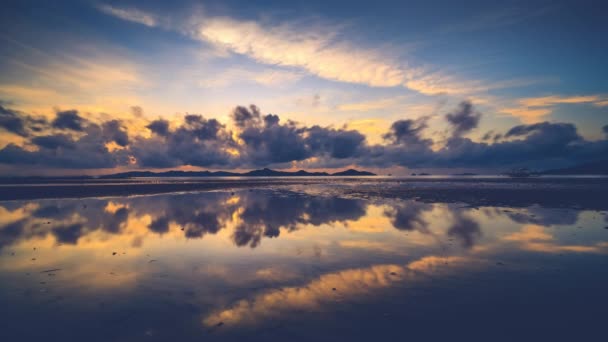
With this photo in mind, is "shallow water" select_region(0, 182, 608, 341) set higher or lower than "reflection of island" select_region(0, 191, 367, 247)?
higher

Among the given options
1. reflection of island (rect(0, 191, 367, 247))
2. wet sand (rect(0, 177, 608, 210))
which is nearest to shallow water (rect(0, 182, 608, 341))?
reflection of island (rect(0, 191, 367, 247))

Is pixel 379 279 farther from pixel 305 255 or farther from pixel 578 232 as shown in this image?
pixel 578 232

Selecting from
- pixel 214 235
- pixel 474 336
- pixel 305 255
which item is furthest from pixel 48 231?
pixel 474 336

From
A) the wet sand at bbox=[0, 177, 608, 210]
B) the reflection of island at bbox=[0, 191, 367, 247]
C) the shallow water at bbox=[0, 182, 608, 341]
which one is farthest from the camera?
the wet sand at bbox=[0, 177, 608, 210]

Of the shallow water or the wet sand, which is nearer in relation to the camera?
the shallow water

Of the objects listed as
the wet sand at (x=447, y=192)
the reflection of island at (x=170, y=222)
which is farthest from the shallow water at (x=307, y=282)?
the wet sand at (x=447, y=192)

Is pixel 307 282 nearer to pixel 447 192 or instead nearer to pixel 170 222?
pixel 170 222

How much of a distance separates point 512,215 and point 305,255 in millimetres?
20868

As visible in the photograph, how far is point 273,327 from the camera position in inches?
287

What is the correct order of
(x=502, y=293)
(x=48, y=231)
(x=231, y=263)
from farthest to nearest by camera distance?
(x=48, y=231), (x=231, y=263), (x=502, y=293)

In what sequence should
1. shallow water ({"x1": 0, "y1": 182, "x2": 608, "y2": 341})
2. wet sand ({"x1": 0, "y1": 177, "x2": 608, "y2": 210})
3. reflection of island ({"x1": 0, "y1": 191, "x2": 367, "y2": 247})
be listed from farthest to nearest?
wet sand ({"x1": 0, "y1": 177, "x2": 608, "y2": 210}), reflection of island ({"x1": 0, "y1": 191, "x2": 367, "y2": 247}), shallow water ({"x1": 0, "y1": 182, "x2": 608, "y2": 341})

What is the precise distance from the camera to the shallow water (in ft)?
23.8

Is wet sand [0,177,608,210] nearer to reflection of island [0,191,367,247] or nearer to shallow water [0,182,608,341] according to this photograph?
shallow water [0,182,608,341]

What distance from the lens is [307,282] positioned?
34.3 feet
